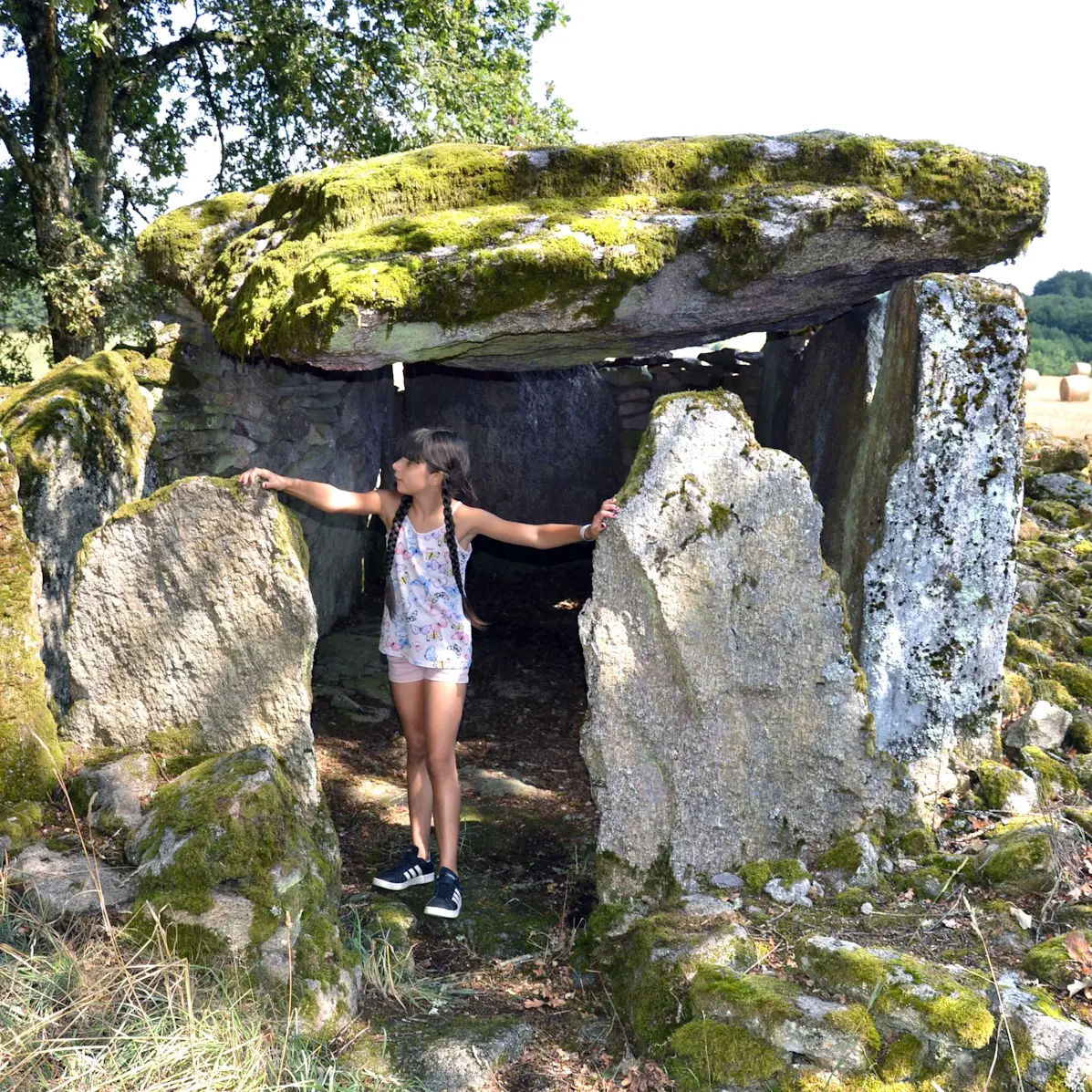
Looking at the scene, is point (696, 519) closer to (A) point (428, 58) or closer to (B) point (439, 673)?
(B) point (439, 673)

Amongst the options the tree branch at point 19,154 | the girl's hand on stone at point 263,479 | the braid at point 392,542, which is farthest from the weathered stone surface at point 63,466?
the tree branch at point 19,154

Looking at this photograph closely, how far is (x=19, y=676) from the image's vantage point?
436cm

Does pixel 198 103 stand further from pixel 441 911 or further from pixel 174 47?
pixel 441 911

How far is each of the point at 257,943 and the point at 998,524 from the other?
11.7 feet

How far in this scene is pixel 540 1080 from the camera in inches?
136

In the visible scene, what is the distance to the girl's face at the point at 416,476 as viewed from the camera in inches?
165

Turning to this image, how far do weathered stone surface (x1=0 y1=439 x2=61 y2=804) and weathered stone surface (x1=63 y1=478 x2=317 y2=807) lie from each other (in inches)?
5.8

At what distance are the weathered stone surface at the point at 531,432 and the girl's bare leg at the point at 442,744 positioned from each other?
5.13 metres

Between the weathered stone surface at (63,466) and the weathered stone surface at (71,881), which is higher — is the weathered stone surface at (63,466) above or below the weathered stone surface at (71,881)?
above

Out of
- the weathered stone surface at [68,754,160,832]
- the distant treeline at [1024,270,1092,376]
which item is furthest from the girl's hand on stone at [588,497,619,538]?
the distant treeline at [1024,270,1092,376]

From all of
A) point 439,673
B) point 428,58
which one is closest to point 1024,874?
point 439,673

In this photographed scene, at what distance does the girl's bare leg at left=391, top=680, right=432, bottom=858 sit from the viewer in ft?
14.2

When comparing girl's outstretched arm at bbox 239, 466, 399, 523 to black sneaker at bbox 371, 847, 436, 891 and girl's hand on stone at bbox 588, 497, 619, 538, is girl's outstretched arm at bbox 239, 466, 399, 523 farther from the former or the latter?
black sneaker at bbox 371, 847, 436, 891

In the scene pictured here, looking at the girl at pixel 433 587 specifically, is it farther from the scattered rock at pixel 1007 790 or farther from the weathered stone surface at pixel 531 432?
the weathered stone surface at pixel 531 432
